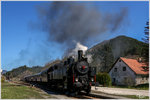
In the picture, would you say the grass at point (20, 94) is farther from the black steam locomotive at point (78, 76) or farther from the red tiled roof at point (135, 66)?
the red tiled roof at point (135, 66)

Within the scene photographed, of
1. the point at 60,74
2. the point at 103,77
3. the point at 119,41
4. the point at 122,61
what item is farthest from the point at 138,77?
the point at 119,41

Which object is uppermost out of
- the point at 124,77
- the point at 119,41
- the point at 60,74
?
the point at 119,41

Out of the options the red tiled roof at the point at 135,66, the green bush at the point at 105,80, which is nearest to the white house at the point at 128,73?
the red tiled roof at the point at 135,66

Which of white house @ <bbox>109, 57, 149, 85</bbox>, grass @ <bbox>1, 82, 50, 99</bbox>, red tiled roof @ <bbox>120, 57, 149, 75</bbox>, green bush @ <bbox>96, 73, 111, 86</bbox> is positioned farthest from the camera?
red tiled roof @ <bbox>120, 57, 149, 75</bbox>

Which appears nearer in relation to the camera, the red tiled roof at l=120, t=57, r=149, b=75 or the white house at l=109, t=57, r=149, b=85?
the white house at l=109, t=57, r=149, b=85

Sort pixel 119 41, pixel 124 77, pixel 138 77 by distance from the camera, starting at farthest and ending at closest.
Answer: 1. pixel 119 41
2. pixel 124 77
3. pixel 138 77

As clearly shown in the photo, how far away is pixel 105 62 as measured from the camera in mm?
66625

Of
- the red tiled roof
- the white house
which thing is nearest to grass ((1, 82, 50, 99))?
the white house

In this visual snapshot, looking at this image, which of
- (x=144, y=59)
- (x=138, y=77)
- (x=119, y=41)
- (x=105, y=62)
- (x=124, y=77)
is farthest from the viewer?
(x=119, y=41)

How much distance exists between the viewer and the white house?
120 feet

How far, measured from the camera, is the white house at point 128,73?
36.6m

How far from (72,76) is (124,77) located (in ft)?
82.2

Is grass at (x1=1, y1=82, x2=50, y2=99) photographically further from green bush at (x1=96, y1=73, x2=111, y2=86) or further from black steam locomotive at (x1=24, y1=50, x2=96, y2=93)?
green bush at (x1=96, y1=73, x2=111, y2=86)

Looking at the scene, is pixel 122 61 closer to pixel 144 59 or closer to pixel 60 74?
pixel 144 59
